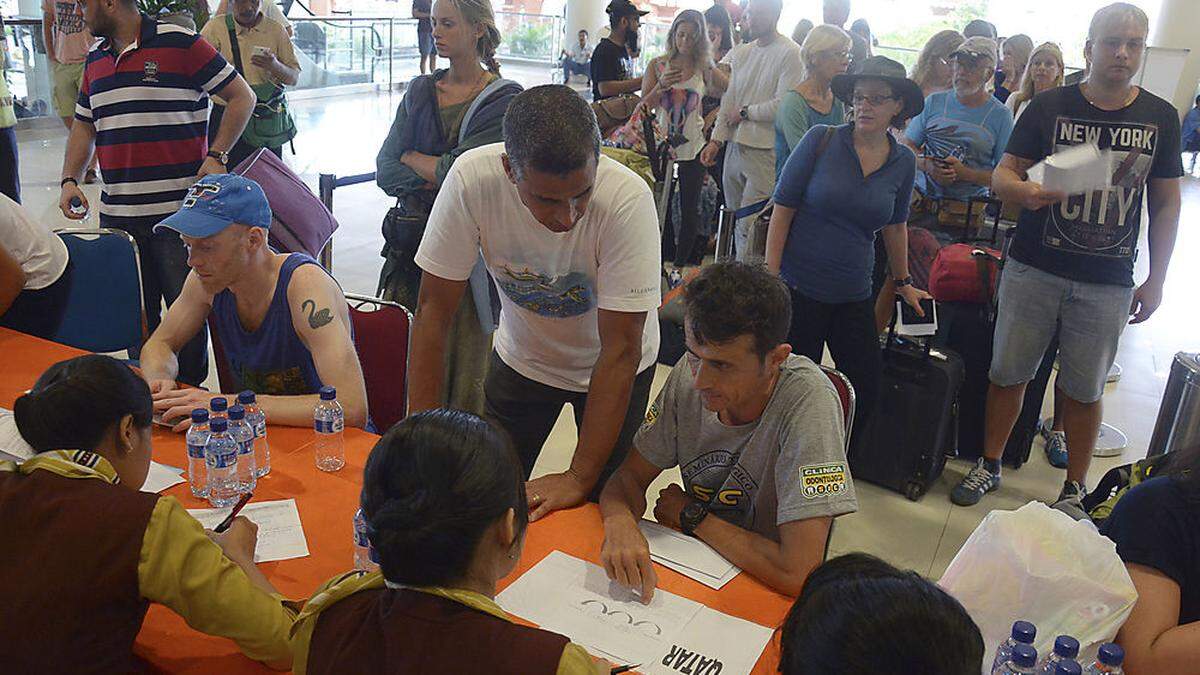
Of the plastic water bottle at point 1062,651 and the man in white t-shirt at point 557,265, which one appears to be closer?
the plastic water bottle at point 1062,651

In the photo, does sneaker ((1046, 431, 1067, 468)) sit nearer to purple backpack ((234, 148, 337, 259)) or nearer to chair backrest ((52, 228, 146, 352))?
purple backpack ((234, 148, 337, 259))

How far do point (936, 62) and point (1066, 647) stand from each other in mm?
3782

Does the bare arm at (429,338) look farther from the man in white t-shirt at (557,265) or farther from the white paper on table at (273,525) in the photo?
the white paper on table at (273,525)

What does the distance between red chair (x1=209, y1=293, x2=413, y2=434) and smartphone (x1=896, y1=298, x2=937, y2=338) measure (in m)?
1.79

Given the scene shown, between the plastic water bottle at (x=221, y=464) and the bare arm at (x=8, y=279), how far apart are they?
1249mm

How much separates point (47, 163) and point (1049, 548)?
8.13 metres

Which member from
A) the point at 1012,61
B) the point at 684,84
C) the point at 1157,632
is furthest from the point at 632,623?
the point at 1012,61

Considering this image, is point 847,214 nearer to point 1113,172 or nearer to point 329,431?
point 1113,172

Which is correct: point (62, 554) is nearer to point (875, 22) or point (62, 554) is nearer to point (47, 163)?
point (47, 163)

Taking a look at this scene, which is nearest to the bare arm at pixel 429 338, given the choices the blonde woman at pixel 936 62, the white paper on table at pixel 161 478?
the white paper on table at pixel 161 478

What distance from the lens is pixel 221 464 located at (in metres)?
1.84

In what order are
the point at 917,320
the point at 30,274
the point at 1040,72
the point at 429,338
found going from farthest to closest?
the point at 1040,72 < the point at 917,320 < the point at 30,274 < the point at 429,338

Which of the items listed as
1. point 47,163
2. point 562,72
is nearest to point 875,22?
point 562,72

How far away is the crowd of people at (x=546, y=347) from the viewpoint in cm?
117
